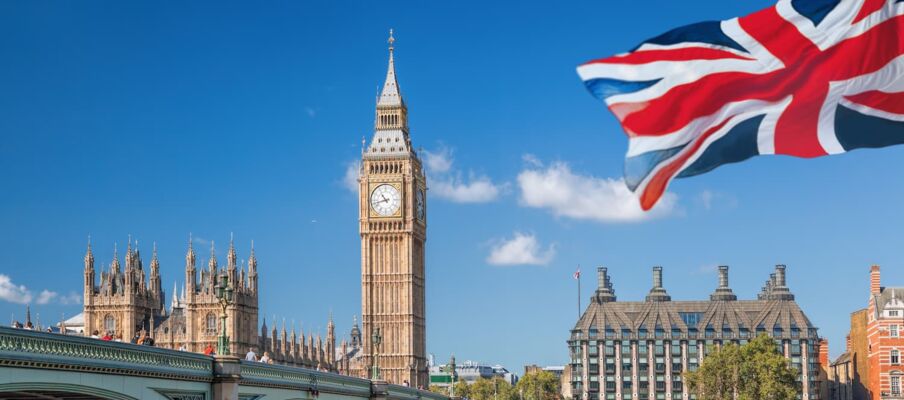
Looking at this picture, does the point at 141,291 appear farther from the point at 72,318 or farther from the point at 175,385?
the point at 175,385

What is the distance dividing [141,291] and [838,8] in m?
113

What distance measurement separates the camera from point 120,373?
35.5 m

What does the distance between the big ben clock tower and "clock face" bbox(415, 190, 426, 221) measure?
4.17 feet

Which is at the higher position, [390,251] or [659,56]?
[390,251]

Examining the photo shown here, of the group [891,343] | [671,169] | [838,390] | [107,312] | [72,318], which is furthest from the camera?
[838,390]

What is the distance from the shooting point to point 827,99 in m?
20.0

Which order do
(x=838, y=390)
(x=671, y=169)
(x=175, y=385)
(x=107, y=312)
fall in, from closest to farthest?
(x=671, y=169)
(x=175, y=385)
(x=107, y=312)
(x=838, y=390)

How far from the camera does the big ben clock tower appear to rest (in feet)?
517

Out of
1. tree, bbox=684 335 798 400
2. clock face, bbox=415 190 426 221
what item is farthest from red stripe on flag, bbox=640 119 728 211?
clock face, bbox=415 190 426 221

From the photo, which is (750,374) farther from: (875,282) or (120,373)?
(120,373)

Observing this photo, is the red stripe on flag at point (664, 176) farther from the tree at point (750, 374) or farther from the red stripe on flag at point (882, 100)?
the tree at point (750, 374)

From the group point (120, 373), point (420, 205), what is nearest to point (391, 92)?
point (420, 205)

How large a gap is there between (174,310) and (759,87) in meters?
118

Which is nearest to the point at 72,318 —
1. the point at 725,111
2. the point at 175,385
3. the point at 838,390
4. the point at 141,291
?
the point at 141,291
